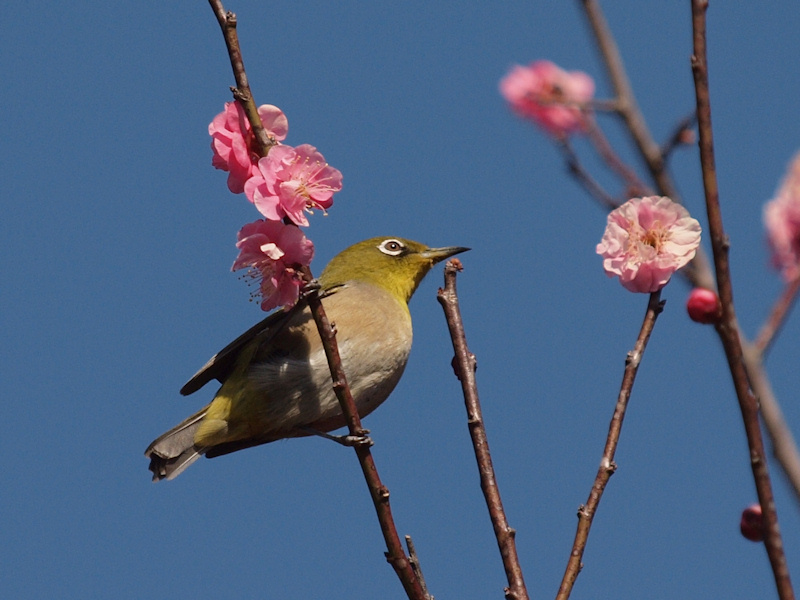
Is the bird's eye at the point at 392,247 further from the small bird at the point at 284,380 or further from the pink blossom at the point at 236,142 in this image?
the pink blossom at the point at 236,142

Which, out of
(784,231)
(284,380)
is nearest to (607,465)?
(784,231)

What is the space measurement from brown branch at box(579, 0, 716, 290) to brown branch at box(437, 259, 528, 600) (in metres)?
1.07

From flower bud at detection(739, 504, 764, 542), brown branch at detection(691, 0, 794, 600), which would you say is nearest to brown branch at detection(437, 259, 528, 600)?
flower bud at detection(739, 504, 764, 542)

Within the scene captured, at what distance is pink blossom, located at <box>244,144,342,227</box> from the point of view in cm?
389

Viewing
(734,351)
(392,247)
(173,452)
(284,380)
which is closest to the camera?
(734,351)

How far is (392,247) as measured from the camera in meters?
8.07

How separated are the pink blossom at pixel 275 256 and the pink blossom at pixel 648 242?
1.27 meters

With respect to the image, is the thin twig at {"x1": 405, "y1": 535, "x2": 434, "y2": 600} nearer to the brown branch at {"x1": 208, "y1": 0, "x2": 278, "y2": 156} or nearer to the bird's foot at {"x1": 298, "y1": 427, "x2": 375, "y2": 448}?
the bird's foot at {"x1": 298, "y1": 427, "x2": 375, "y2": 448}

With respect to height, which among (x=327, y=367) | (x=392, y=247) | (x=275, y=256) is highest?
(x=392, y=247)

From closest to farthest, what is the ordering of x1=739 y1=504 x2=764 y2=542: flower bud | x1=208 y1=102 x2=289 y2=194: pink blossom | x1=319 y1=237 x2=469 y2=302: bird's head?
x1=739 y1=504 x2=764 y2=542: flower bud, x1=208 y1=102 x2=289 y2=194: pink blossom, x1=319 y1=237 x2=469 y2=302: bird's head

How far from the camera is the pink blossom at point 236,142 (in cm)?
401

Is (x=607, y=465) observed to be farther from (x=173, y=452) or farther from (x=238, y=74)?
(x=173, y=452)

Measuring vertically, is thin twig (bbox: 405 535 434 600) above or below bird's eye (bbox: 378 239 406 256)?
below

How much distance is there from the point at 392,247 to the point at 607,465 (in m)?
4.86
